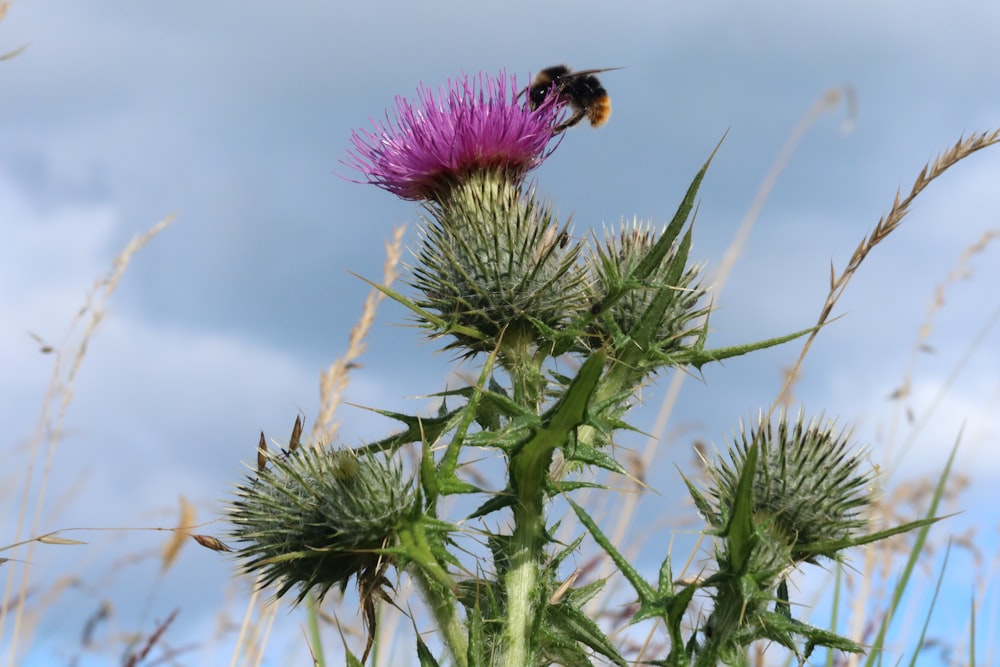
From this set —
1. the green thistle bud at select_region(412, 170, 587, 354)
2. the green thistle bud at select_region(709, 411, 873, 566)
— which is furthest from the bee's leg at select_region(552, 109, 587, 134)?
the green thistle bud at select_region(709, 411, 873, 566)

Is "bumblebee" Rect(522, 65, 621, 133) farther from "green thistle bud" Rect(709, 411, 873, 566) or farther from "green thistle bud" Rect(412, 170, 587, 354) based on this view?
"green thistle bud" Rect(709, 411, 873, 566)

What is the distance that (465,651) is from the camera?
3.19 m

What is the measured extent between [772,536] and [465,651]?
1.36m

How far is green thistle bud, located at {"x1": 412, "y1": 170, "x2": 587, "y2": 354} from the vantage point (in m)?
3.91

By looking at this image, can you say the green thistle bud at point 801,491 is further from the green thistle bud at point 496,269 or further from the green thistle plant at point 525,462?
the green thistle bud at point 496,269

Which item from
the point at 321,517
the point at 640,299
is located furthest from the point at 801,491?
the point at 321,517

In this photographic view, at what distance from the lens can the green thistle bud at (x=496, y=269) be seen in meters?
3.91

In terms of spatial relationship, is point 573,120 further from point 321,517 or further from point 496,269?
point 321,517

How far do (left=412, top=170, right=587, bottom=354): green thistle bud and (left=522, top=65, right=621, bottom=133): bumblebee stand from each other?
708 millimetres

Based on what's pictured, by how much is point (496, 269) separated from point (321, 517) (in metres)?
1.28

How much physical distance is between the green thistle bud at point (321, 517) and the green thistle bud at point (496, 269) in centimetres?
70

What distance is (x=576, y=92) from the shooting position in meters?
5.00

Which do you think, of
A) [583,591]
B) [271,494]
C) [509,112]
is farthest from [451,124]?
[583,591]

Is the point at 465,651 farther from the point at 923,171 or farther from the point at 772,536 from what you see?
the point at 923,171
